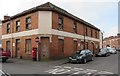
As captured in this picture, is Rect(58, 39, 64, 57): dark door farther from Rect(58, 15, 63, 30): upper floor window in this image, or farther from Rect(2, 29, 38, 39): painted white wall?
Rect(2, 29, 38, 39): painted white wall

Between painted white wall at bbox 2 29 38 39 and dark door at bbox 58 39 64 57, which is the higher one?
painted white wall at bbox 2 29 38 39

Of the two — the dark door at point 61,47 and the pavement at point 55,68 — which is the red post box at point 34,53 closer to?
the dark door at point 61,47

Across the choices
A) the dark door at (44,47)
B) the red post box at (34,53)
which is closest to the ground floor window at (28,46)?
the red post box at (34,53)

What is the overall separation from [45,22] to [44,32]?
→ 1.20 m

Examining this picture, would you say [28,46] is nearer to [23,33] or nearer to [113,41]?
[23,33]

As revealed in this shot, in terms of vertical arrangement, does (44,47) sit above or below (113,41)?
below

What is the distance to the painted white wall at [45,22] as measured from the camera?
82.7ft

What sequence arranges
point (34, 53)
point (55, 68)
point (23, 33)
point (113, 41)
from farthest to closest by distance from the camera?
point (113, 41)
point (23, 33)
point (34, 53)
point (55, 68)

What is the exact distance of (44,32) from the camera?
25.2 m

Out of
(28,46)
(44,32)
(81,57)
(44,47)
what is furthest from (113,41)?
(81,57)

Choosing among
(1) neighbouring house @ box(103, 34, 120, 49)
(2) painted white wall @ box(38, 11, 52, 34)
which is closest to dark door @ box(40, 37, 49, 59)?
(2) painted white wall @ box(38, 11, 52, 34)

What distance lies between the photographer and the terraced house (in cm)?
2530

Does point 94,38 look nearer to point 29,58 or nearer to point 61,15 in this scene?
point 61,15

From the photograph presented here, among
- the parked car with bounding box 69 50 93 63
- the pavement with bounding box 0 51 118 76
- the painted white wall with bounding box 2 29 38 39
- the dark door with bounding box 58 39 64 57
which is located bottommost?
the pavement with bounding box 0 51 118 76
